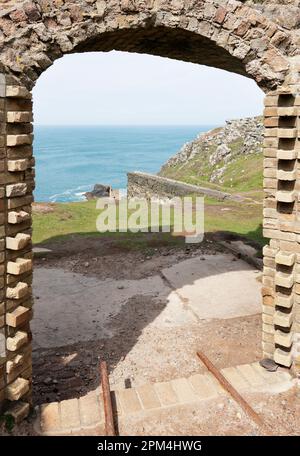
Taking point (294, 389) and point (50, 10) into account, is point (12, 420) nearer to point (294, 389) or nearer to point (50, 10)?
point (294, 389)

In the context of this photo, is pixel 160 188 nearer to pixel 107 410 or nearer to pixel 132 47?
pixel 132 47

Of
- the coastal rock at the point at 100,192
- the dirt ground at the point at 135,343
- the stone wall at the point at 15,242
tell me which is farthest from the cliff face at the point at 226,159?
the stone wall at the point at 15,242

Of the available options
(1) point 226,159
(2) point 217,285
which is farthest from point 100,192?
(2) point 217,285

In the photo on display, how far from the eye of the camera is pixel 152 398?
6152 mm

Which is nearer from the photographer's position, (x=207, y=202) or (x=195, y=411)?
(x=195, y=411)

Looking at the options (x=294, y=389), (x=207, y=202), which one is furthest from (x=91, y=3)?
(x=207, y=202)

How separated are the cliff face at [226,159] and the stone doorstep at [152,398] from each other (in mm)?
23291

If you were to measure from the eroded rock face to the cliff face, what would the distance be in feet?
75.0

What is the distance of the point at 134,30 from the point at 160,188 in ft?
70.1

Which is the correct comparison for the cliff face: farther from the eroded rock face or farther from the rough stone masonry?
the eroded rock face

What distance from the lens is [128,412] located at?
5863 mm

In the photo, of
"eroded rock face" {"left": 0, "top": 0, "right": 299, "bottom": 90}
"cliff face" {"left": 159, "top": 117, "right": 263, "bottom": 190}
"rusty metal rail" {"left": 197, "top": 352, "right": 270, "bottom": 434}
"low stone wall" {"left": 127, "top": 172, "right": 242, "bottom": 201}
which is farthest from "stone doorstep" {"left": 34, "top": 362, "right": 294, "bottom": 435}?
"cliff face" {"left": 159, "top": 117, "right": 263, "bottom": 190}

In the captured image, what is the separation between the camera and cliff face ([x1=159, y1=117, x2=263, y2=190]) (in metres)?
32.7
